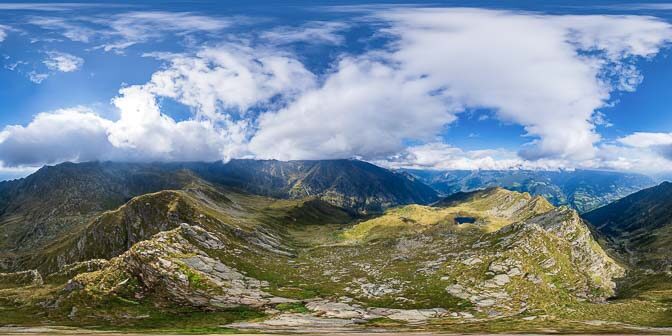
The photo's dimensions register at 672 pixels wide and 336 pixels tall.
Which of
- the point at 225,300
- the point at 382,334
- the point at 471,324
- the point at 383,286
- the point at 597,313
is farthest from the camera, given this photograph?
the point at 383,286

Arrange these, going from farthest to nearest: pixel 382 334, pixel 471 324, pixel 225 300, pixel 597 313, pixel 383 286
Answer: pixel 383 286, pixel 225 300, pixel 597 313, pixel 471 324, pixel 382 334

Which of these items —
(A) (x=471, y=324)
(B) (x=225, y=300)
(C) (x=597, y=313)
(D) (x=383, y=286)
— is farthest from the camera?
(D) (x=383, y=286)

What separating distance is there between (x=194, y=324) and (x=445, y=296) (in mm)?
91799

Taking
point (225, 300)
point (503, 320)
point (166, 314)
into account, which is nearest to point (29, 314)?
point (166, 314)

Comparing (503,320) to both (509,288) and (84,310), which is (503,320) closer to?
(509,288)

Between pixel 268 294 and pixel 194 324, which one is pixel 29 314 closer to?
pixel 194 324

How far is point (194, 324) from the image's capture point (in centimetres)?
15300

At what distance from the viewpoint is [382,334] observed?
394 ft

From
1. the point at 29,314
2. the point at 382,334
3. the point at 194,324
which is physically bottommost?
the point at 29,314

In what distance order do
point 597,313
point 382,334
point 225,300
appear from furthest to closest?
point 225,300, point 597,313, point 382,334

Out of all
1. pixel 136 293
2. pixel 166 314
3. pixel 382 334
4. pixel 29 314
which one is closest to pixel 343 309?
pixel 382 334

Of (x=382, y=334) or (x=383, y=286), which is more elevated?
(x=382, y=334)

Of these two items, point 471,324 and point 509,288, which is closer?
point 471,324

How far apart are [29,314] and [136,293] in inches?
1737
